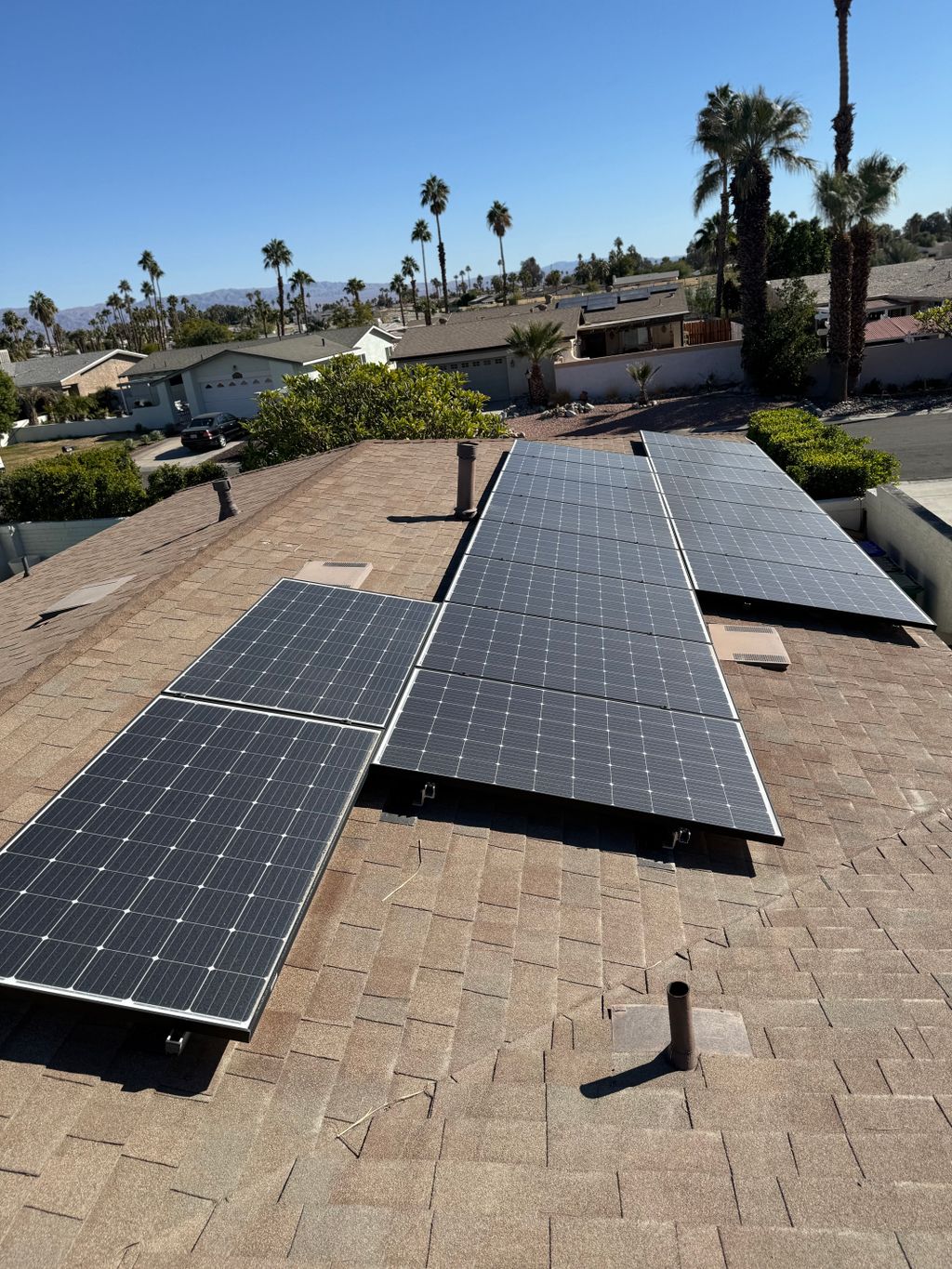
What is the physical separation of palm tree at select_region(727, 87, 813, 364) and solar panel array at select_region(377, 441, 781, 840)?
41.4 metres

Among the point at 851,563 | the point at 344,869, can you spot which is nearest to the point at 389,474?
the point at 851,563

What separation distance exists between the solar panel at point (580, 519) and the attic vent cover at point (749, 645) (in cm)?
276

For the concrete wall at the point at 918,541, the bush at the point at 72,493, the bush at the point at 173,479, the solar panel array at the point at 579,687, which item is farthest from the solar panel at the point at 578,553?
the bush at the point at 72,493

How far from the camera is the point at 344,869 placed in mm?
6613

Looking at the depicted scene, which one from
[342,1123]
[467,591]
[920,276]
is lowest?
[342,1123]

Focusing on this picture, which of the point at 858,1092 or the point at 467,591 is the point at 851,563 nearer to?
the point at 467,591

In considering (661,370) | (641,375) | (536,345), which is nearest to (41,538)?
(536,345)

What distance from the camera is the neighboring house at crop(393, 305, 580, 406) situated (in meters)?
61.1

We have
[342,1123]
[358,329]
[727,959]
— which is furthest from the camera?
[358,329]

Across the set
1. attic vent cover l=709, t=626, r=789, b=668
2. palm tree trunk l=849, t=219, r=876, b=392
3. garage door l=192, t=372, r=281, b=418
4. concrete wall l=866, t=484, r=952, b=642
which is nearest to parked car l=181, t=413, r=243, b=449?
garage door l=192, t=372, r=281, b=418

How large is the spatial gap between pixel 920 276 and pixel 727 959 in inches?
2987

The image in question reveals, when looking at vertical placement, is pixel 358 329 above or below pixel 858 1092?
above

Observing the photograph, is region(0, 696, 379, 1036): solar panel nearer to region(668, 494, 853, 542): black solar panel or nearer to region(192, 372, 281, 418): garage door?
region(668, 494, 853, 542): black solar panel

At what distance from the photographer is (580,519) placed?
14.5 meters
